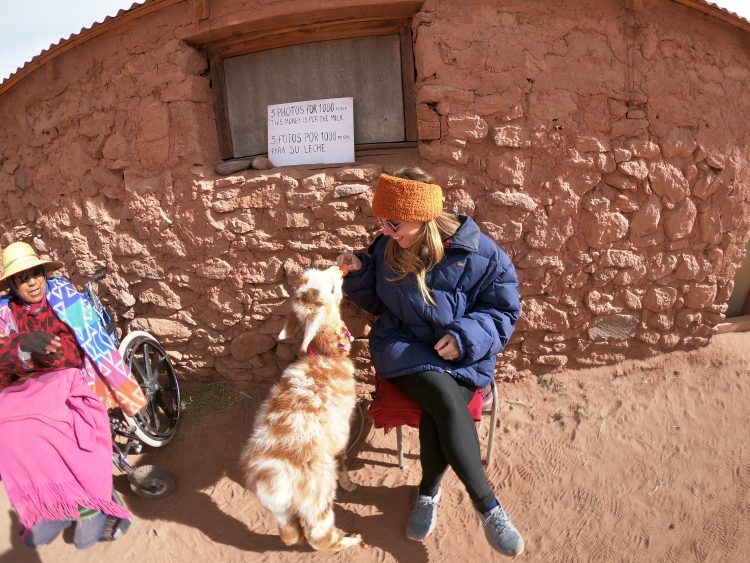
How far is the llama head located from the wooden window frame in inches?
46.2

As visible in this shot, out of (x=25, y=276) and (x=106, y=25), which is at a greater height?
(x=106, y=25)

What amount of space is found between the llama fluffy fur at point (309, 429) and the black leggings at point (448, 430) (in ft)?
1.37

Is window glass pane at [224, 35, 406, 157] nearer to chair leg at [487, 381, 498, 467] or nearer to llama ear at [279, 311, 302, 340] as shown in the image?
llama ear at [279, 311, 302, 340]

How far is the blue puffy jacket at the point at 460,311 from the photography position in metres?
2.51

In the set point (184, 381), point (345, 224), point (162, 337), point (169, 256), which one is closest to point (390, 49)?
point (345, 224)

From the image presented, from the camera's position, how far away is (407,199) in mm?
2439

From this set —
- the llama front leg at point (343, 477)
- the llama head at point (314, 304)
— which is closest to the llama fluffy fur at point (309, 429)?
the llama head at point (314, 304)

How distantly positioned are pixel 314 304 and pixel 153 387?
1.47m

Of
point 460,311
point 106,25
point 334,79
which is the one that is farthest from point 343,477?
point 106,25

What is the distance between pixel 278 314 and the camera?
11.4 ft

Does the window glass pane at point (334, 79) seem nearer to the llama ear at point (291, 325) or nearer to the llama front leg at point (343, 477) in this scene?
the llama ear at point (291, 325)

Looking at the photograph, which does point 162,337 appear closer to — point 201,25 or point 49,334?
point 49,334

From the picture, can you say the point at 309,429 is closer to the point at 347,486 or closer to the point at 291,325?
the point at 291,325

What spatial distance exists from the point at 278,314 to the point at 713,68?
Answer: 3.25m
